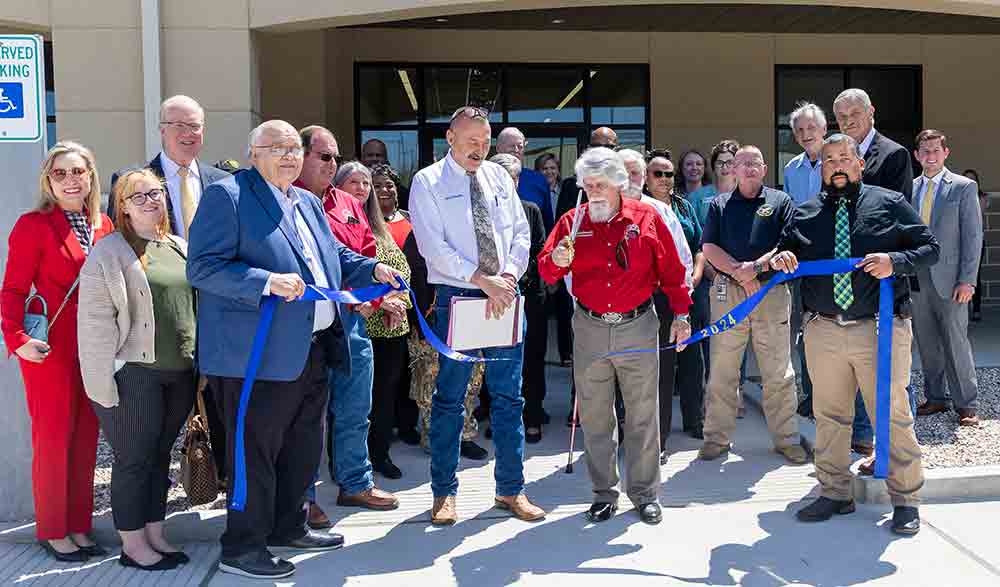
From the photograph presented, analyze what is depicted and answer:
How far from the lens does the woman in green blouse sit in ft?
18.6

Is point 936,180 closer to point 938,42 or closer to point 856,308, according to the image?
point 856,308

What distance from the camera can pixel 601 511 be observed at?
5.04 m

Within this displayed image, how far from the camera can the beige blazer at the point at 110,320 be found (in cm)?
420

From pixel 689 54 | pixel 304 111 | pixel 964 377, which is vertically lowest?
pixel 964 377

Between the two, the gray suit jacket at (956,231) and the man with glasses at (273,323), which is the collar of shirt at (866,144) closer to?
the gray suit jacket at (956,231)

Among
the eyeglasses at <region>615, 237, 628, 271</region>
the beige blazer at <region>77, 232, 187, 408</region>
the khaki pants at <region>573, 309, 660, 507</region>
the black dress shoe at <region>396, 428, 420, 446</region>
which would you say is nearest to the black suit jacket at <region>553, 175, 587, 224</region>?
the black dress shoe at <region>396, 428, 420, 446</region>

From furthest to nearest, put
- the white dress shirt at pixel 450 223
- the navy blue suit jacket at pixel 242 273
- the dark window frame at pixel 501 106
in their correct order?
the dark window frame at pixel 501 106, the white dress shirt at pixel 450 223, the navy blue suit jacket at pixel 242 273

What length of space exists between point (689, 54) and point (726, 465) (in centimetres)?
852

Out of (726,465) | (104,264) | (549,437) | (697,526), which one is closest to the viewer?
(104,264)

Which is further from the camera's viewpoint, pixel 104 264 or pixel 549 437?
pixel 549 437

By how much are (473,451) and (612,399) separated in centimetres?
144

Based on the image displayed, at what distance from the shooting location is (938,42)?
13.6 meters

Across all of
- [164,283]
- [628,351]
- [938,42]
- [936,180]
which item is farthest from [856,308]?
[938,42]

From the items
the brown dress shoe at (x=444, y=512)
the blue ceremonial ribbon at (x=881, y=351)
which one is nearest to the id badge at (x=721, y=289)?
the blue ceremonial ribbon at (x=881, y=351)
